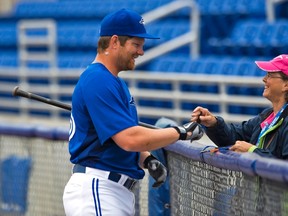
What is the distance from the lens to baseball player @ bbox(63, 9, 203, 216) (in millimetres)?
3906

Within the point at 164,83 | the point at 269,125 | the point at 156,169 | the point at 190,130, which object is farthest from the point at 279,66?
the point at 164,83

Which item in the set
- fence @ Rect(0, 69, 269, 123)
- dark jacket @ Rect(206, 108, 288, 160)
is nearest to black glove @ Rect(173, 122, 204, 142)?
dark jacket @ Rect(206, 108, 288, 160)

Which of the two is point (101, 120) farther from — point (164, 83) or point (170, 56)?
point (170, 56)

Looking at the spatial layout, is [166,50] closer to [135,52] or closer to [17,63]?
[17,63]

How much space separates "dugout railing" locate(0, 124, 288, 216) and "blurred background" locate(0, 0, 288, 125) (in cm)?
322

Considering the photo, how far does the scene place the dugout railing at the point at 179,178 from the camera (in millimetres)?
3393

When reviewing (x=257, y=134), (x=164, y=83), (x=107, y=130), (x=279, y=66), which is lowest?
(x=164, y=83)

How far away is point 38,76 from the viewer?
1307cm

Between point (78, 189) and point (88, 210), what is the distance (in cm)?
12

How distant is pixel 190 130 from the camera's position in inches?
160

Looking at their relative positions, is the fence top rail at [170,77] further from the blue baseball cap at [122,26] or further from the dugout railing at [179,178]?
the blue baseball cap at [122,26]

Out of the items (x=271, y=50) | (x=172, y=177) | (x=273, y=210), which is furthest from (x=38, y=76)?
(x=273, y=210)

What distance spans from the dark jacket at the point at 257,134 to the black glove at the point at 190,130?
0.32 meters

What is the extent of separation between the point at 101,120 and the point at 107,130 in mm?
53
